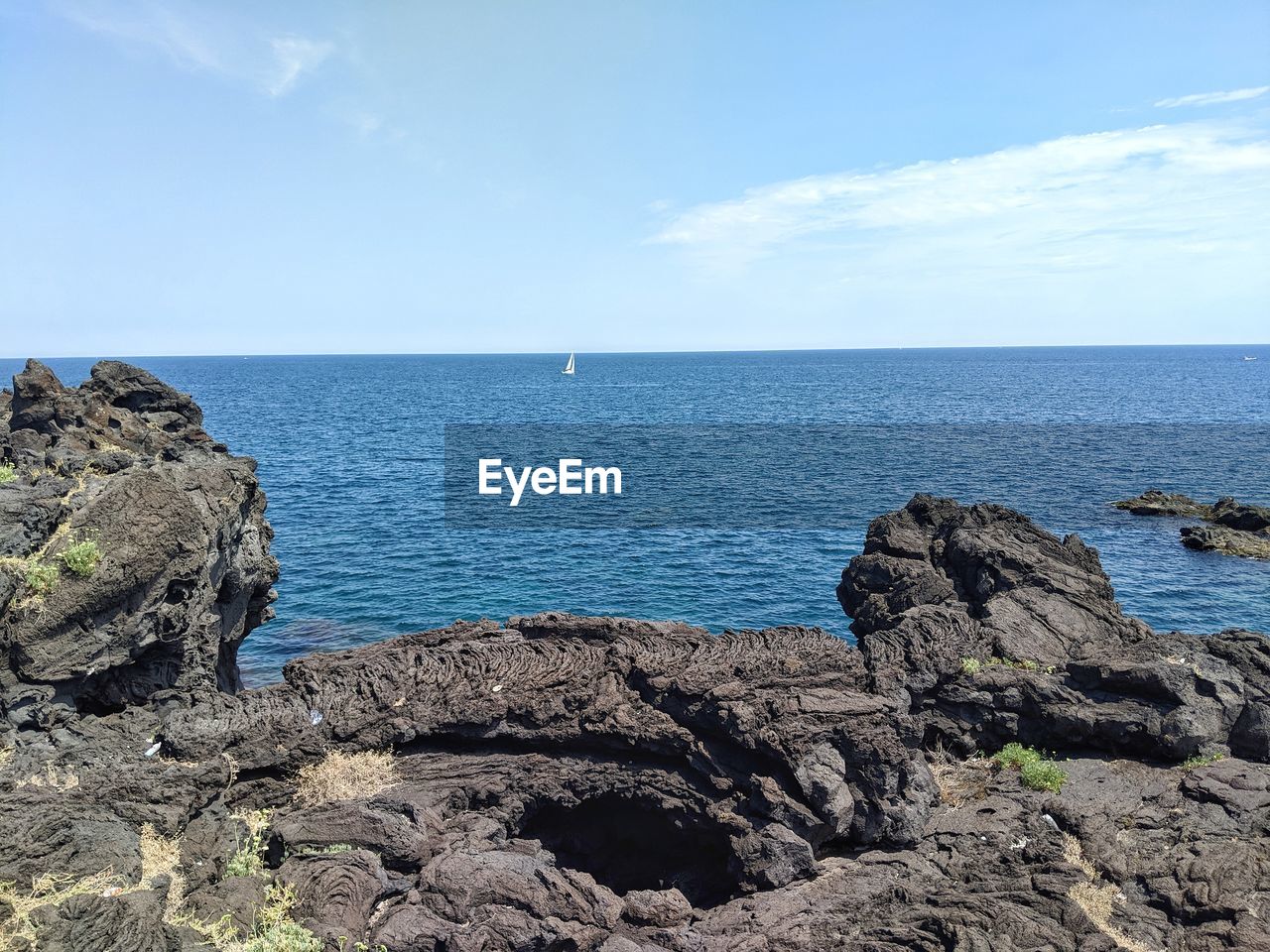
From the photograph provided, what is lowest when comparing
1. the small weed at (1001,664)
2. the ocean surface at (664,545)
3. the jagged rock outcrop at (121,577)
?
the ocean surface at (664,545)

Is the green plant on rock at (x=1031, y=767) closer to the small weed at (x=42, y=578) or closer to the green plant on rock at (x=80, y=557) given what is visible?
the green plant on rock at (x=80, y=557)

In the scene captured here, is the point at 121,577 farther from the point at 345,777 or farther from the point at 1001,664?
the point at 1001,664

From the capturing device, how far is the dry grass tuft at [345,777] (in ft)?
62.0

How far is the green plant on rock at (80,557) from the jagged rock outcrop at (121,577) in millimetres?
129

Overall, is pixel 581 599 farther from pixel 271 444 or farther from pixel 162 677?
pixel 271 444

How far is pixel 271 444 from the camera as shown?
349 feet

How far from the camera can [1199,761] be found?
21406 mm

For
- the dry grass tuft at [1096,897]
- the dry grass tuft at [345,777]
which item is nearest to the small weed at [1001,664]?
the dry grass tuft at [1096,897]

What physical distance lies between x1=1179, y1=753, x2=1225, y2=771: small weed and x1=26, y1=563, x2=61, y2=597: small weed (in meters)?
28.8

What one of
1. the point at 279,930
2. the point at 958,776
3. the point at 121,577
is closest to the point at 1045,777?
the point at 958,776

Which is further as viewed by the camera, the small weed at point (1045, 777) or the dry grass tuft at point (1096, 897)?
the small weed at point (1045, 777)

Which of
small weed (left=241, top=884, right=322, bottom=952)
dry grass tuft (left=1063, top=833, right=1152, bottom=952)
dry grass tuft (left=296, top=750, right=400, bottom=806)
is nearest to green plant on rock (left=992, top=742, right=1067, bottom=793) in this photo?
dry grass tuft (left=1063, top=833, right=1152, bottom=952)

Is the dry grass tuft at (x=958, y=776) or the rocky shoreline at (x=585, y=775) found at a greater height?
the rocky shoreline at (x=585, y=775)

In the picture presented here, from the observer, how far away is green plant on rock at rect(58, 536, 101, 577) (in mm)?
19375
